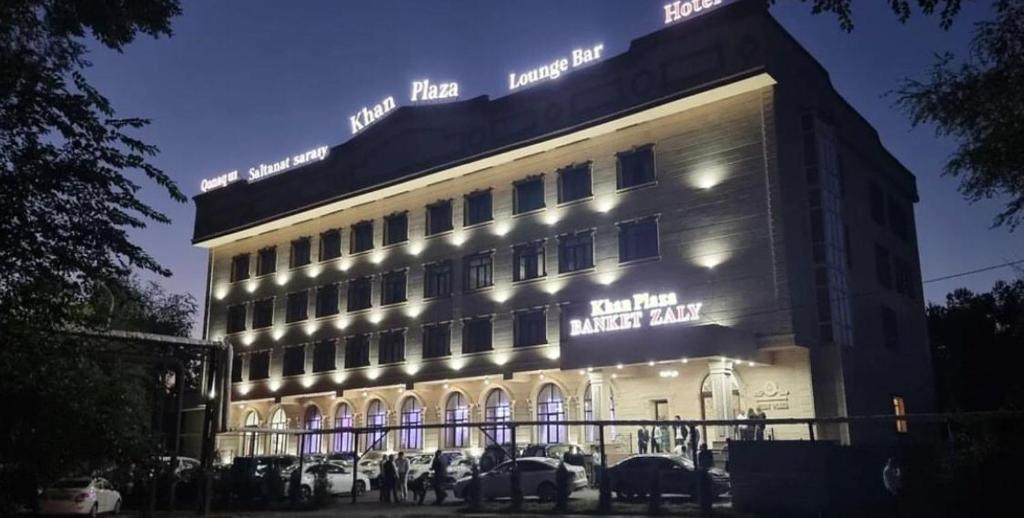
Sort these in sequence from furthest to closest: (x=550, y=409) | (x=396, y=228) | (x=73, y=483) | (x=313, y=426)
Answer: (x=313, y=426)
(x=396, y=228)
(x=550, y=409)
(x=73, y=483)

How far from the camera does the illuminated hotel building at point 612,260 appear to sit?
37156 mm

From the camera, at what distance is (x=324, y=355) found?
54656mm

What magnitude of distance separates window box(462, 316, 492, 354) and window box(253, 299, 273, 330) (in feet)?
58.7

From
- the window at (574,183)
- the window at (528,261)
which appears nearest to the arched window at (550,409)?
the window at (528,261)

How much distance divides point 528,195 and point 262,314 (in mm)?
23409

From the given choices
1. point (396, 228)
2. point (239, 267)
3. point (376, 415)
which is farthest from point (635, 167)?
point (239, 267)

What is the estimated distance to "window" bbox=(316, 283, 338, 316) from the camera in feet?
180

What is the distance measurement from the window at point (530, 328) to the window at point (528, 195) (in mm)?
5522

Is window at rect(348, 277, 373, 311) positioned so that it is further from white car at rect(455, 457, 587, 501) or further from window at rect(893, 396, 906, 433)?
window at rect(893, 396, 906, 433)

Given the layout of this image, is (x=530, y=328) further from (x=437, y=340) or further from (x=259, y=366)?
(x=259, y=366)

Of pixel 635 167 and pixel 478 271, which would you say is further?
pixel 478 271

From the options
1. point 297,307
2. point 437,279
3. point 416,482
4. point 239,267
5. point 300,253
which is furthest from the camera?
point 239,267

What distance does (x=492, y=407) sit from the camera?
46.5 metres

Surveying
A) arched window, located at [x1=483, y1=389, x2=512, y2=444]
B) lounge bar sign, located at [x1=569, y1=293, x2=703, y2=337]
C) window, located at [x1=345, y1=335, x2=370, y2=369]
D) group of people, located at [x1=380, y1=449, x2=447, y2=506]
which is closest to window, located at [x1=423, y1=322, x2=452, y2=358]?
arched window, located at [x1=483, y1=389, x2=512, y2=444]
